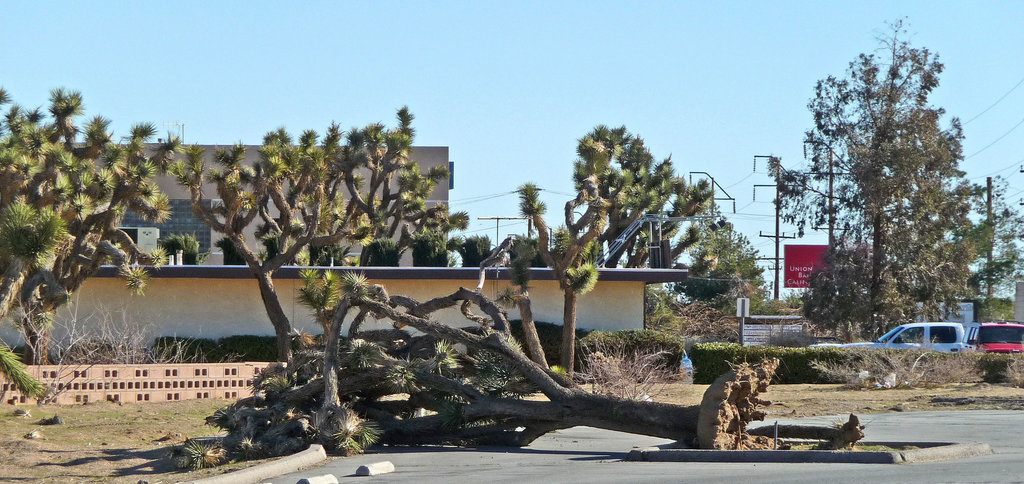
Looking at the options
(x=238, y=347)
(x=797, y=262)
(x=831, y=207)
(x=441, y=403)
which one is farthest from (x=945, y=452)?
(x=797, y=262)

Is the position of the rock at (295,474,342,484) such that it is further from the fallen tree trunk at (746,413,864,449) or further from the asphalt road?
the fallen tree trunk at (746,413,864,449)

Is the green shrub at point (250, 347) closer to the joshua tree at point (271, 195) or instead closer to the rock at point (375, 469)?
the joshua tree at point (271, 195)

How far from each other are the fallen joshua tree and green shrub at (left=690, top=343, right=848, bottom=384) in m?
13.2

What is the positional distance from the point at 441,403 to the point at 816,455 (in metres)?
4.85

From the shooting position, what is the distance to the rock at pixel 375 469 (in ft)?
38.5

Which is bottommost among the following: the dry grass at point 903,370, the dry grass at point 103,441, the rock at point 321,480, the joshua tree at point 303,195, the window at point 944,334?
the dry grass at point 103,441

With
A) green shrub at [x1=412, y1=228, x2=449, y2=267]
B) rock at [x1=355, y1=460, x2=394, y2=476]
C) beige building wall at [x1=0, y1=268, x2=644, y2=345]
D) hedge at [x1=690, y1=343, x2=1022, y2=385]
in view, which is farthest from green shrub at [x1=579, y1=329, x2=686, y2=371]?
rock at [x1=355, y1=460, x2=394, y2=476]

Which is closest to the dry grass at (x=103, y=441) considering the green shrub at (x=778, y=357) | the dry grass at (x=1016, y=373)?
the green shrub at (x=778, y=357)

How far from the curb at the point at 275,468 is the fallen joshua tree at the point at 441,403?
47 cm

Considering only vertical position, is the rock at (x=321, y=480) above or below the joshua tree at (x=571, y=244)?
below

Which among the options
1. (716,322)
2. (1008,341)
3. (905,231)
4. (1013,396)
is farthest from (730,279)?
(1013,396)

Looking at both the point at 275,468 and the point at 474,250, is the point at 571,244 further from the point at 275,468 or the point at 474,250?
the point at 275,468

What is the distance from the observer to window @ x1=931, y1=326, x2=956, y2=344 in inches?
1297

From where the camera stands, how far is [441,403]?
14.4m
